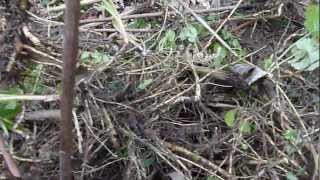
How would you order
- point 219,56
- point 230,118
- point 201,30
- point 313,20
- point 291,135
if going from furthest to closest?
point 201,30 < point 219,56 < point 230,118 < point 291,135 < point 313,20

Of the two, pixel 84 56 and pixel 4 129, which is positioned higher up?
pixel 84 56

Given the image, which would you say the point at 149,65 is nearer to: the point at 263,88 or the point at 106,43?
the point at 106,43

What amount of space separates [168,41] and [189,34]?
0.07 metres

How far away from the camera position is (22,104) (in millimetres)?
1439

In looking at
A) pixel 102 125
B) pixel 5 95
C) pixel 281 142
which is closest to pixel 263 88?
pixel 281 142

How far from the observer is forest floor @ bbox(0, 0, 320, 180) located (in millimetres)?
1418

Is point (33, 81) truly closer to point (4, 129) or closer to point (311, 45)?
point (4, 129)

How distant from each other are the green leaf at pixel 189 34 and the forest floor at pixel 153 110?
0.06 metres

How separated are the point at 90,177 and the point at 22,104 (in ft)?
0.85

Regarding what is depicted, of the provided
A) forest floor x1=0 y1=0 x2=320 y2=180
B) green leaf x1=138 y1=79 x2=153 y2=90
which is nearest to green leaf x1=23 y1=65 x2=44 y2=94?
forest floor x1=0 y1=0 x2=320 y2=180

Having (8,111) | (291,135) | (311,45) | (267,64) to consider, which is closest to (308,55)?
(311,45)

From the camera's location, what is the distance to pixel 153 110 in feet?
4.94

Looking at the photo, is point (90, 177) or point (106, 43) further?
point (106, 43)

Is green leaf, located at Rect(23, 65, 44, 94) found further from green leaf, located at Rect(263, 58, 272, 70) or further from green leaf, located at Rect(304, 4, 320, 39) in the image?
green leaf, located at Rect(304, 4, 320, 39)
